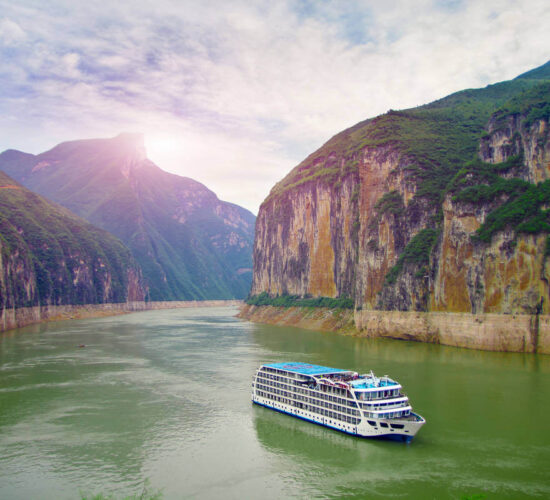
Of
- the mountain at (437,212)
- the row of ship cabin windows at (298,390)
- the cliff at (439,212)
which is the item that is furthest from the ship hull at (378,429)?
the mountain at (437,212)

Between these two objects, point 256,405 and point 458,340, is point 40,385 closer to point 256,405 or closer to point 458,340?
point 256,405

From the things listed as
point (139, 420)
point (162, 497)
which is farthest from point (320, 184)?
point (162, 497)

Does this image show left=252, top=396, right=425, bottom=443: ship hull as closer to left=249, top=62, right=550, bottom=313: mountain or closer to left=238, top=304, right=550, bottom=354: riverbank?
left=238, top=304, right=550, bottom=354: riverbank

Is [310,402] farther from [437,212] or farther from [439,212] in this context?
[437,212]

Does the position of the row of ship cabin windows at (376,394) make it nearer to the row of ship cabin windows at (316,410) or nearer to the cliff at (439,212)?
the row of ship cabin windows at (316,410)

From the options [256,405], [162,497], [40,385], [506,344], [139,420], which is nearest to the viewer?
[162,497]

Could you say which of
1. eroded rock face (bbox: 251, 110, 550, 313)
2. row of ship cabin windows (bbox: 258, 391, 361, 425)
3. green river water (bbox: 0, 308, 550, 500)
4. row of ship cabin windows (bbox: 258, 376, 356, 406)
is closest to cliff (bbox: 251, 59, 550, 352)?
eroded rock face (bbox: 251, 110, 550, 313)

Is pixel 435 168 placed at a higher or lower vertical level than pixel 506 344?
higher
